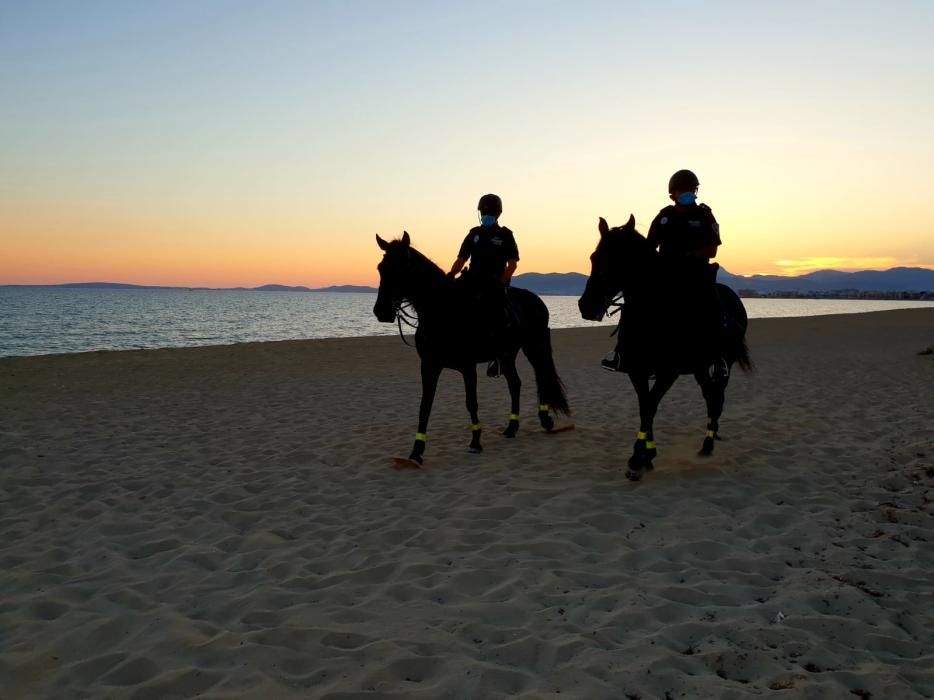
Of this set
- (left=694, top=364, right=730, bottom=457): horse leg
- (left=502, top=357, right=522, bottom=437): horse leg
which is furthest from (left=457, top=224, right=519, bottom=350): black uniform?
(left=694, top=364, right=730, bottom=457): horse leg

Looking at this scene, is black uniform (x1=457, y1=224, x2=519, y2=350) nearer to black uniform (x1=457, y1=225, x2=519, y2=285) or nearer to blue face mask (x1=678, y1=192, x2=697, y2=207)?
black uniform (x1=457, y1=225, x2=519, y2=285)

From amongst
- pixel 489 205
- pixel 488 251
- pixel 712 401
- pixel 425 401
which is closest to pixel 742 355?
pixel 712 401

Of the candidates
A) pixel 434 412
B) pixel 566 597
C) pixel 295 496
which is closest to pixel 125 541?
pixel 295 496

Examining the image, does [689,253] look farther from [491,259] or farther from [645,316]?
[491,259]

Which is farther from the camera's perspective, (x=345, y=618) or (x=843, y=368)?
(x=843, y=368)

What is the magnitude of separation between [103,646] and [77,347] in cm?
3571

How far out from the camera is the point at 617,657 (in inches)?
119

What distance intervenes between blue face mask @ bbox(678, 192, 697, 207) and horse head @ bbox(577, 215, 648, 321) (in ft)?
2.50

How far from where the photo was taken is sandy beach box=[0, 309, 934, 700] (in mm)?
2957

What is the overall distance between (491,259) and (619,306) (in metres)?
2.13

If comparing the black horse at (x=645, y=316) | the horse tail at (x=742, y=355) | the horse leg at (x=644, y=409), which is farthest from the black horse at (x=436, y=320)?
the horse tail at (x=742, y=355)

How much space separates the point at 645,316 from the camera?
19.6 ft

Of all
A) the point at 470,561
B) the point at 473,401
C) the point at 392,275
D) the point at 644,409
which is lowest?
the point at 470,561

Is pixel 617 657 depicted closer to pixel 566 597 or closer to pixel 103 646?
pixel 566 597
